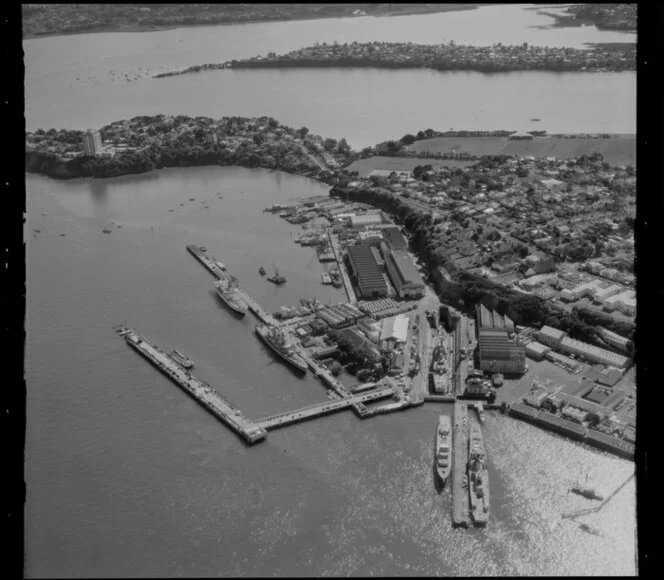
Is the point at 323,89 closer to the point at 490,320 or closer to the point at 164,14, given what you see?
the point at 164,14

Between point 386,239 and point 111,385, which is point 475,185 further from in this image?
point 111,385

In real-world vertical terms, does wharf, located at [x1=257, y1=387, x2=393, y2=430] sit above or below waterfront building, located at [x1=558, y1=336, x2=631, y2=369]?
below

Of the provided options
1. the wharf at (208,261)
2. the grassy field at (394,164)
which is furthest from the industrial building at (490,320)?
the grassy field at (394,164)

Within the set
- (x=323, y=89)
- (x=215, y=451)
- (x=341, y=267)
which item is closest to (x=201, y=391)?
(x=215, y=451)

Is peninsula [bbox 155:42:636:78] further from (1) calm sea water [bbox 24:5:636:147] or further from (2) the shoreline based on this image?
(2) the shoreline

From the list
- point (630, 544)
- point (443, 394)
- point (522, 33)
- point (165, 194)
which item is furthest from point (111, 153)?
point (522, 33)

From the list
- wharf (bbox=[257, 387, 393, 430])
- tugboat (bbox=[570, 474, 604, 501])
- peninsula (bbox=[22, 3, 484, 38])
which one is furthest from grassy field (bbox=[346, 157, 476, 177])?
peninsula (bbox=[22, 3, 484, 38])
